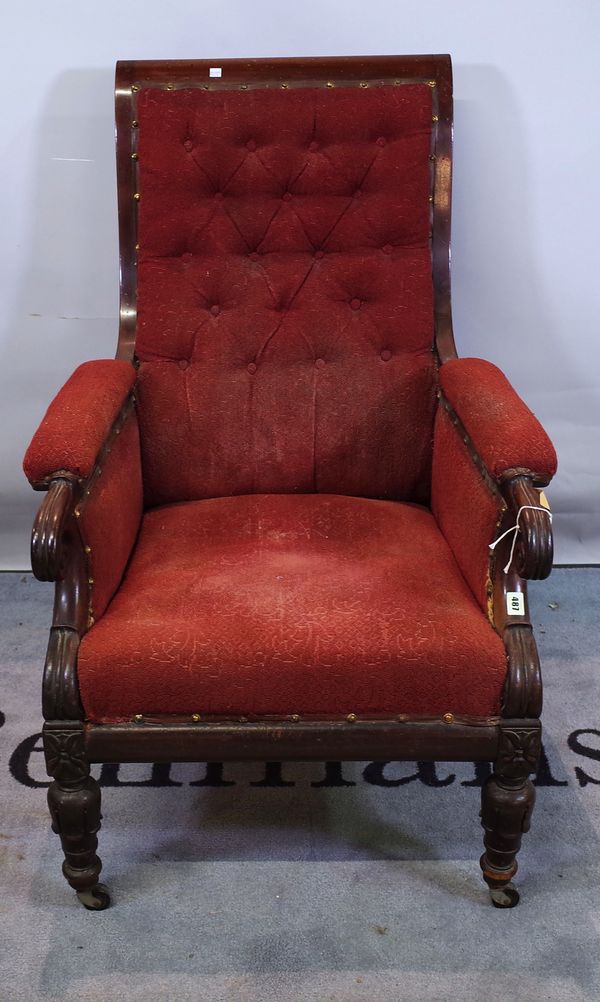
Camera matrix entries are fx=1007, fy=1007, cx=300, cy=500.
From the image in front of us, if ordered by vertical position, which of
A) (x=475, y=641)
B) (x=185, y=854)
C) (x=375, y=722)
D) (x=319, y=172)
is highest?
(x=319, y=172)

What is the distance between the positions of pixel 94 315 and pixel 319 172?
692 millimetres

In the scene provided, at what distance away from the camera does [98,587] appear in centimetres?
149

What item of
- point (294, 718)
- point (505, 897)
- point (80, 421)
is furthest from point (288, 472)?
point (505, 897)

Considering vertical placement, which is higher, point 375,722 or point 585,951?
point 375,722

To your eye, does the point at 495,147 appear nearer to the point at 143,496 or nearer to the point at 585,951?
the point at 143,496

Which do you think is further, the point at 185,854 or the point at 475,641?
the point at 185,854

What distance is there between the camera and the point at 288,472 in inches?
75.1

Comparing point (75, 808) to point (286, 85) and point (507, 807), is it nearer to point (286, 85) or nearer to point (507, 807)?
point (507, 807)

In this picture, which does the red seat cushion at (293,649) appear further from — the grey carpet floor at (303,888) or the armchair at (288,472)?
the grey carpet floor at (303,888)

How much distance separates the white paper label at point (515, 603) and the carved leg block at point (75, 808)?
641 millimetres

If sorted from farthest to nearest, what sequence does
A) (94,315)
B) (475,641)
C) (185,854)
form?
(94,315)
(185,854)
(475,641)

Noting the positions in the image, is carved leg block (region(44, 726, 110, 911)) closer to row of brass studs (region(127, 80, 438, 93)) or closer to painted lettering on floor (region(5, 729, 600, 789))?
painted lettering on floor (region(5, 729, 600, 789))

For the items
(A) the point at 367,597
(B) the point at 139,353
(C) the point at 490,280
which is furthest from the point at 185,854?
(C) the point at 490,280

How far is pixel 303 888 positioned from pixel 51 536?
71cm
